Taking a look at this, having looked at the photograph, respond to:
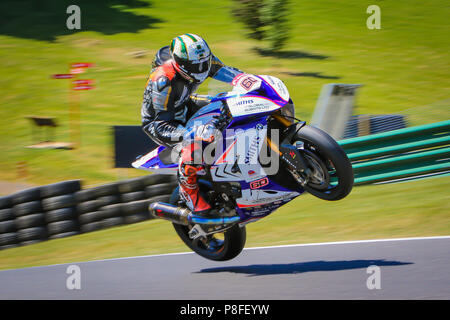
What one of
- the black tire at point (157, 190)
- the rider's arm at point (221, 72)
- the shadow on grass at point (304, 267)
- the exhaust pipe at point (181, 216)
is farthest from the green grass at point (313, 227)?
the rider's arm at point (221, 72)

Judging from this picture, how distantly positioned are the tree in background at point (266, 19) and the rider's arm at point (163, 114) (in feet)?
43.2

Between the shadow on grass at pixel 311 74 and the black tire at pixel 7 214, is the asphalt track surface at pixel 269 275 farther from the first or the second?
the shadow on grass at pixel 311 74

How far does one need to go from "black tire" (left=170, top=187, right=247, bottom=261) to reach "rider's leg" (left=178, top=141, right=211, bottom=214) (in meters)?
0.37

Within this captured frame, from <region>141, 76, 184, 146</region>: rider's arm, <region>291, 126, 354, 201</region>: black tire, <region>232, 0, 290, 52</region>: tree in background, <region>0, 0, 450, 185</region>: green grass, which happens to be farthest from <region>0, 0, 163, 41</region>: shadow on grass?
<region>291, 126, 354, 201</region>: black tire

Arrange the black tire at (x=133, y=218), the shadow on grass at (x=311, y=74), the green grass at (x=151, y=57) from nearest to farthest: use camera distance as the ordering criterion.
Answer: the black tire at (x=133, y=218), the green grass at (x=151, y=57), the shadow on grass at (x=311, y=74)

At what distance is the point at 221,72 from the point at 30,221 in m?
4.45

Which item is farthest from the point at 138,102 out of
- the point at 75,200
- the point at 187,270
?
the point at 187,270

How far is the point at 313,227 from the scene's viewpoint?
24.3 ft

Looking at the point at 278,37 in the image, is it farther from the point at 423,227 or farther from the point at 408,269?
the point at 408,269

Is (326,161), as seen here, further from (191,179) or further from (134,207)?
(134,207)

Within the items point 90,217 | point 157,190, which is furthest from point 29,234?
point 157,190

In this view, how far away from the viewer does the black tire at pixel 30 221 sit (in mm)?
8805

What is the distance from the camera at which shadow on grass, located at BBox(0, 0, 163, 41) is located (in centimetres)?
2109
